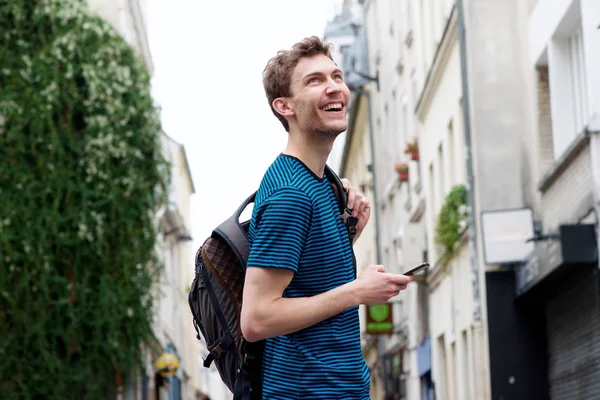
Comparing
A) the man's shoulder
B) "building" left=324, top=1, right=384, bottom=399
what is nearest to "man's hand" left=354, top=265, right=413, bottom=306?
the man's shoulder

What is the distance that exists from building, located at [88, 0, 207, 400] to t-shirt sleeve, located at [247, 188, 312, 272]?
23949 mm

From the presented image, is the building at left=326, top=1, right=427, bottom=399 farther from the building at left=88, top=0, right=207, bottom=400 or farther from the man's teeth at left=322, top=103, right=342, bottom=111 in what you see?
the man's teeth at left=322, top=103, right=342, bottom=111

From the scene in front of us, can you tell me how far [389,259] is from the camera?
39.2 meters

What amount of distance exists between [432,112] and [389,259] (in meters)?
13.4

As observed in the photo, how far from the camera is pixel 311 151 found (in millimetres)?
3881

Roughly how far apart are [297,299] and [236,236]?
11.6 inches

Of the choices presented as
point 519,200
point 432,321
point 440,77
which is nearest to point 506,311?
point 519,200

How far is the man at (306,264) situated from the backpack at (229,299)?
0.19 ft

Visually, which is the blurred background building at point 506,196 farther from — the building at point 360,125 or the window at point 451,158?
the building at point 360,125

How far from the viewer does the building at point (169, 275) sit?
30031mm

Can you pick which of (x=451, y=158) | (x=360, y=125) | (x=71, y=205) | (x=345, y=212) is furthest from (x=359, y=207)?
(x=360, y=125)

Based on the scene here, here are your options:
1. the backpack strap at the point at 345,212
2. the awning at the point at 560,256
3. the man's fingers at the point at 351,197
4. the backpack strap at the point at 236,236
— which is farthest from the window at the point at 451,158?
the backpack strap at the point at 236,236

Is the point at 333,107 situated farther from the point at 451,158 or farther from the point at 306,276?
the point at 451,158

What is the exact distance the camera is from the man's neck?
12.7ft
